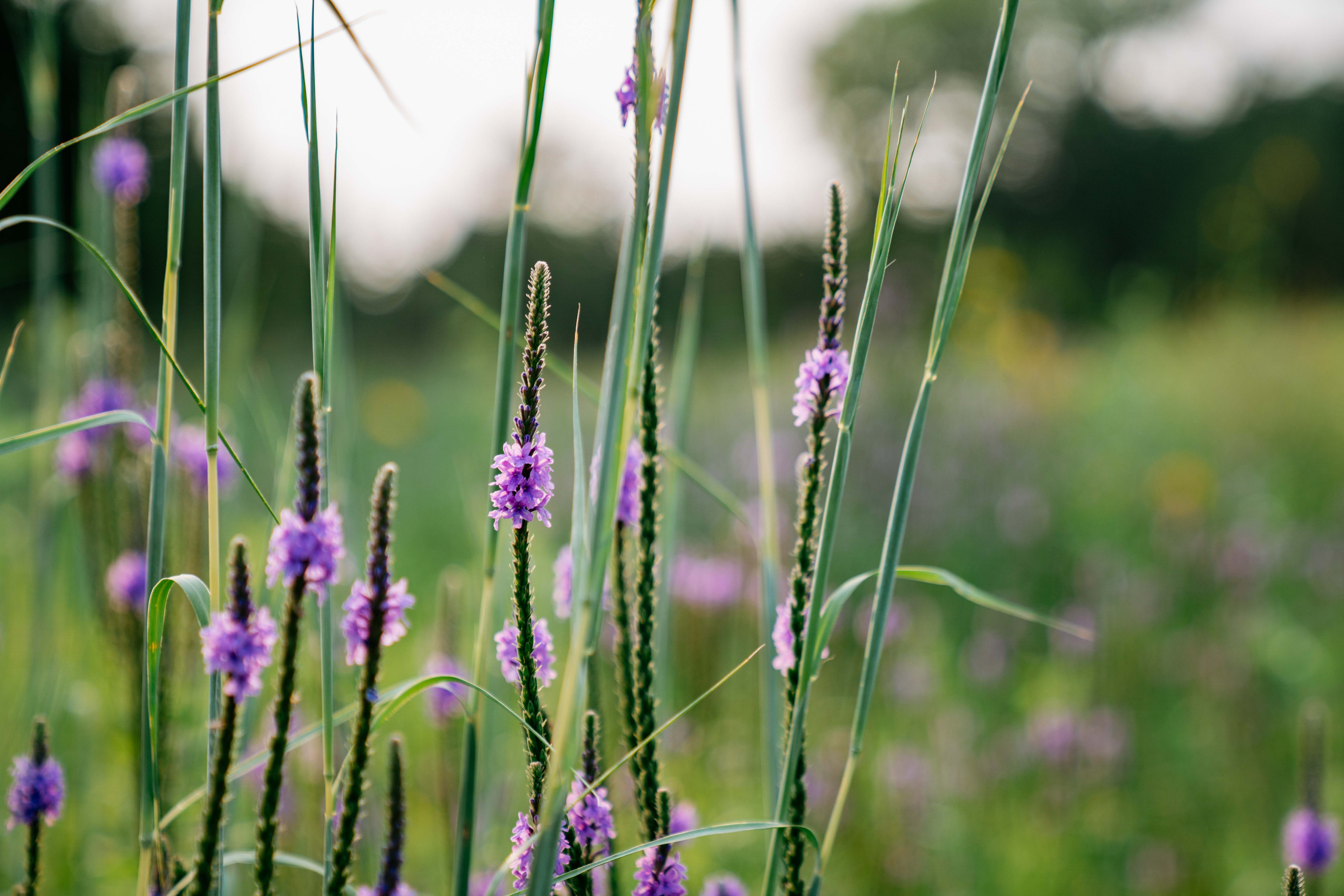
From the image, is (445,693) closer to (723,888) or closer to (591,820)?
(723,888)

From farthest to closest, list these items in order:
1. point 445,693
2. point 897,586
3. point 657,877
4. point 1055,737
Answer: point 897,586
point 1055,737
point 445,693
point 657,877

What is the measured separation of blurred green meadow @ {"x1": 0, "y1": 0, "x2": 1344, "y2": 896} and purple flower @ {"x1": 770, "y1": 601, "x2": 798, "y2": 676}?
0.13 meters

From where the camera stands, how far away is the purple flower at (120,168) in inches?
64.7

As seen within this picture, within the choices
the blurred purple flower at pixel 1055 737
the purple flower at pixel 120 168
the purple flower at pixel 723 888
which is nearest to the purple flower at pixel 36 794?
the purple flower at pixel 723 888

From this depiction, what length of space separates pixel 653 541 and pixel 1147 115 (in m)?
21.1

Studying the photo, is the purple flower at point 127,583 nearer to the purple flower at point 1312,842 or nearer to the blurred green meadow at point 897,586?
the blurred green meadow at point 897,586

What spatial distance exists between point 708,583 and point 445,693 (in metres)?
→ 1.08

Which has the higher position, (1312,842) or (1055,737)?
(1055,737)

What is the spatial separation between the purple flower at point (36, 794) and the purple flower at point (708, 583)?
167 cm

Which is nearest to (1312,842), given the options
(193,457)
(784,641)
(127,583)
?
(784,641)

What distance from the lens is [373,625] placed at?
56cm

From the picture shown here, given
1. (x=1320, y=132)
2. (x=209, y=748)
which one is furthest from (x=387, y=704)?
(x=1320, y=132)

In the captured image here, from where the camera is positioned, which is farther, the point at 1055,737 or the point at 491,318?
the point at 1055,737

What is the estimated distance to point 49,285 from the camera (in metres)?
1.59
